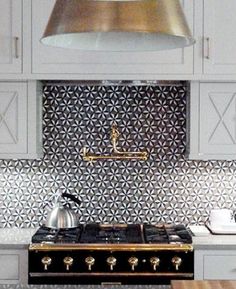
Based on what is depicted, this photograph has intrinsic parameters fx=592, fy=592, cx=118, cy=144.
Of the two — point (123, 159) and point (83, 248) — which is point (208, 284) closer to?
point (83, 248)

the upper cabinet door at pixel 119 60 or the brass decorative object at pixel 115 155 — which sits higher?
the upper cabinet door at pixel 119 60

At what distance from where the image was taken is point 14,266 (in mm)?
3340

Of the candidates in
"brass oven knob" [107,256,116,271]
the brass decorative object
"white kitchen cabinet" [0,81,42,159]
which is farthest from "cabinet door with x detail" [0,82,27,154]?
"brass oven knob" [107,256,116,271]

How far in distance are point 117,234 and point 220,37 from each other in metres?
1.32

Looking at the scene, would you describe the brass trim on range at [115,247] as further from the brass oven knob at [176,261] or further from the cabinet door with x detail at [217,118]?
the cabinet door with x detail at [217,118]

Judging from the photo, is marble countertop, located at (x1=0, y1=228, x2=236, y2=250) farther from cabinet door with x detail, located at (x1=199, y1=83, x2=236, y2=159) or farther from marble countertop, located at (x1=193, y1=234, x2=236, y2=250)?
cabinet door with x detail, located at (x1=199, y1=83, x2=236, y2=159)

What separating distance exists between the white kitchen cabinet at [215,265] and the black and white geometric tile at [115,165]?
0.60 meters

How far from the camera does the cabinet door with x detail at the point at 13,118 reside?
355 centimetres

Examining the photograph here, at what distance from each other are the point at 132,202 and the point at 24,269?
92 centimetres

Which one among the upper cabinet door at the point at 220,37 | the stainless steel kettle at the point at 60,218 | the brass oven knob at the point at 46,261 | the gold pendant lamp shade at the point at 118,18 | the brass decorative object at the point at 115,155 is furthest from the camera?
the brass decorative object at the point at 115,155

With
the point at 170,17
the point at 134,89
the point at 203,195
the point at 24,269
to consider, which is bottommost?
the point at 24,269

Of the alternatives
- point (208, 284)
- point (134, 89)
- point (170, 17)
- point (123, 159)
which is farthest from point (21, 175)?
point (170, 17)

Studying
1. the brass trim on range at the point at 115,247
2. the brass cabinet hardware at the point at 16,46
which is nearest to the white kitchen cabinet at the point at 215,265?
the brass trim on range at the point at 115,247

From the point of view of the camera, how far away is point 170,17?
5.54 feet
